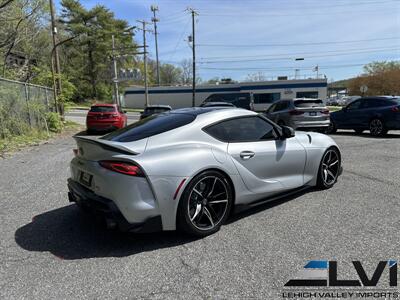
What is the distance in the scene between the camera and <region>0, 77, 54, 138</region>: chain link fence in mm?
11320

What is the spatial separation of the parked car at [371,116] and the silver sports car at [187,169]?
9269mm

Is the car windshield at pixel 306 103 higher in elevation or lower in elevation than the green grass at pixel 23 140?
higher

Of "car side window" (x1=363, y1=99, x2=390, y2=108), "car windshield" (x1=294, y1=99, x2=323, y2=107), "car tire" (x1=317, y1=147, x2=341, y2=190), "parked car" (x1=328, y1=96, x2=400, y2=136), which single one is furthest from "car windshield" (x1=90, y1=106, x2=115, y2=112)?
"car tire" (x1=317, y1=147, x2=341, y2=190)

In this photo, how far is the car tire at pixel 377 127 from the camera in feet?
41.0

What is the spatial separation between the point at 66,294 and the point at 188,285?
100cm

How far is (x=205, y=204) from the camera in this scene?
3.73 m

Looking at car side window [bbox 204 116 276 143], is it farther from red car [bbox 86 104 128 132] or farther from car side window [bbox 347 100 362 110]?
red car [bbox 86 104 128 132]

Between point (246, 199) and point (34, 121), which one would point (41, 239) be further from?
point (34, 121)

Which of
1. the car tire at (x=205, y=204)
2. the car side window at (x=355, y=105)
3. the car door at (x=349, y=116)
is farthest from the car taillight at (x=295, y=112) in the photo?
the car tire at (x=205, y=204)

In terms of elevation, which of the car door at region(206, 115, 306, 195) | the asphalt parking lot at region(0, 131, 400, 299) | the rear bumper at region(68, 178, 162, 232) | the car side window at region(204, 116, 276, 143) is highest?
the car side window at region(204, 116, 276, 143)

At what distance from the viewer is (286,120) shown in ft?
42.4

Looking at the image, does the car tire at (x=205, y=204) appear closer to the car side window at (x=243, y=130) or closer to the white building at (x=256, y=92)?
the car side window at (x=243, y=130)

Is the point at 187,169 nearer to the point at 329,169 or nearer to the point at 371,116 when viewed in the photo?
the point at 329,169

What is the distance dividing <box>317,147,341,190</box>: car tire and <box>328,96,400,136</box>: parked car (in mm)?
8274
